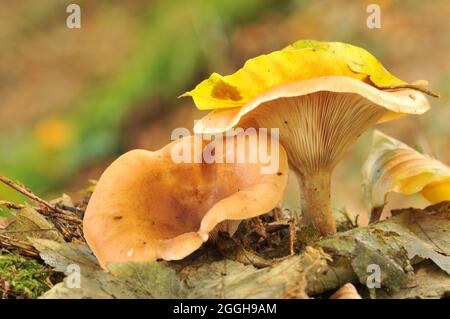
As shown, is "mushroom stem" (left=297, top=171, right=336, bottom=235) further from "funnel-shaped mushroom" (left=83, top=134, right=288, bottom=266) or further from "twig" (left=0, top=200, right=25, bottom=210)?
"twig" (left=0, top=200, right=25, bottom=210)

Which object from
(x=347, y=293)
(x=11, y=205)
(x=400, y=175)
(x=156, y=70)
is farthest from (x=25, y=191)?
(x=156, y=70)

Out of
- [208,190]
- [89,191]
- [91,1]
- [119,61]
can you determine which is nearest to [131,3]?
[91,1]

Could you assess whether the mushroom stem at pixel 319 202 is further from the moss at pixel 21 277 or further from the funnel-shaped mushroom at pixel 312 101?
the moss at pixel 21 277

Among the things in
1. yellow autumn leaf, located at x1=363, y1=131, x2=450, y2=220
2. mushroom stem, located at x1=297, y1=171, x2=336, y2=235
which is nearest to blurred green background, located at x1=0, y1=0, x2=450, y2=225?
yellow autumn leaf, located at x1=363, y1=131, x2=450, y2=220

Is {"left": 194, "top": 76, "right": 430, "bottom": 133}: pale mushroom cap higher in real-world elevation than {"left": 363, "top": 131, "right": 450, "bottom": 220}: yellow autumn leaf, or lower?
higher
